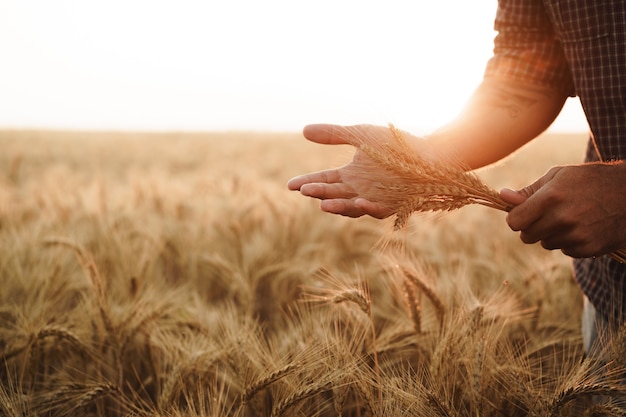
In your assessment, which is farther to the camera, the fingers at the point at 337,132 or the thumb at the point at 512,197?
the fingers at the point at 337,132

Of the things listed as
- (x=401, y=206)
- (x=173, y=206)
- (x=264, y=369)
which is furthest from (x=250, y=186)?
(x=401, y=206)

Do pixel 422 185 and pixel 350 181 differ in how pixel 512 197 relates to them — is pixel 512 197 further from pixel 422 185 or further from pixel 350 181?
pixel 350 181

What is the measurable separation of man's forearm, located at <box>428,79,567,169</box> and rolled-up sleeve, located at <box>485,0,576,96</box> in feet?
0.11

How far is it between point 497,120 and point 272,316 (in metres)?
1.44

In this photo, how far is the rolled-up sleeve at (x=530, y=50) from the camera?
4.82 ft

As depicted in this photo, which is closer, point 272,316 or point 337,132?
point 337,132

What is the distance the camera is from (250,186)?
14.7 feet

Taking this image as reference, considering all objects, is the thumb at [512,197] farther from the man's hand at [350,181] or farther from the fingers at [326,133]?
the fingers at [326,133]

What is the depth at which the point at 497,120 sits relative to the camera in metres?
1.47

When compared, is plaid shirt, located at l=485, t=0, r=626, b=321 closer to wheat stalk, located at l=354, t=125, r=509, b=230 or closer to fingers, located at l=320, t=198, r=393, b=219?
wheat stalk, located at l=354, t=125, r=509, b=230

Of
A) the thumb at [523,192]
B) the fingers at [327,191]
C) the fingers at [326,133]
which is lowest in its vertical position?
the fingers at [327,191]

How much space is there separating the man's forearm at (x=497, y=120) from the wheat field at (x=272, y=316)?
0.66ft

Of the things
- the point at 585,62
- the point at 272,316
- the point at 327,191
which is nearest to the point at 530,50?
the point at 585,62

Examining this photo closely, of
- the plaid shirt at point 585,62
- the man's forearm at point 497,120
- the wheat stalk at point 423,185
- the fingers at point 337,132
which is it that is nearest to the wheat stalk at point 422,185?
the wheat stalk at point 423,185
